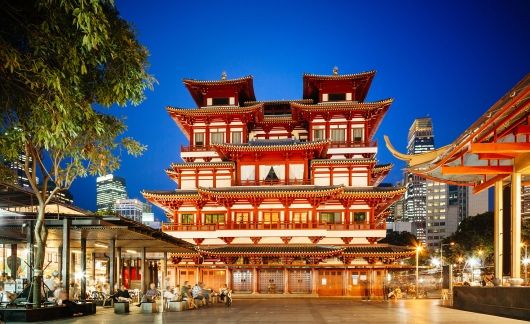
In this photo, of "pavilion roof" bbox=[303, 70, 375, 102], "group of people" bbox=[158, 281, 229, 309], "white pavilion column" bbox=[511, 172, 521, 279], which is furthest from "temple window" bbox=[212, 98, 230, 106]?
"white pavilion column" bbox=[511, 172, 521, 279]

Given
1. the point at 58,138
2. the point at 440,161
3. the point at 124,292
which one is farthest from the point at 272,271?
the point at 58,138

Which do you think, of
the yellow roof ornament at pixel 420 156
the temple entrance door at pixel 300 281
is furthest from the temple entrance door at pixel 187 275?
the yellow roof ornament at pixel 420 156

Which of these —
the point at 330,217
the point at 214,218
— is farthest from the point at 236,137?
the point at 330,217

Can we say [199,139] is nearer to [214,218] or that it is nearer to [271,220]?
[214,218]

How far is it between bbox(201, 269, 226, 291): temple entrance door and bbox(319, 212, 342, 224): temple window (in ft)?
31.6

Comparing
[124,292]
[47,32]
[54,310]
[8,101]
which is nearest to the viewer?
[47,32]

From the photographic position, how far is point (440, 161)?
783 inches

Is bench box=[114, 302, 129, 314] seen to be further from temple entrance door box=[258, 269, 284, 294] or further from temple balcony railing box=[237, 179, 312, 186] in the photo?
temple balcony railing box=[237, 179, 312, 186]

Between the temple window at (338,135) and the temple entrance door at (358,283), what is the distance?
40.4ft

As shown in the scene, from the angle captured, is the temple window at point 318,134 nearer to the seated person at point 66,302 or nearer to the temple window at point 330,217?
the temple window at point 330,217

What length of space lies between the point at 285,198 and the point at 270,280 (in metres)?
7.00

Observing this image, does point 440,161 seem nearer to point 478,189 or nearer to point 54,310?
point 478,189

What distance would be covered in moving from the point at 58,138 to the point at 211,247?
3227 cm

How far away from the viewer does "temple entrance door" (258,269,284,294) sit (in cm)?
4050
